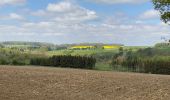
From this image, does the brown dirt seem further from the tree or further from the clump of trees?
the clump of trees

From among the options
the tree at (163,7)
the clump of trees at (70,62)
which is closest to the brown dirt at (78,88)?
the tree at (163,7)

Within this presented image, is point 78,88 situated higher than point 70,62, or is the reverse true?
point 70,62

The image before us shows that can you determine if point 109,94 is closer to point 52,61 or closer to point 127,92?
point 127,92

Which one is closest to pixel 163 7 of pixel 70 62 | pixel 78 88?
pixel 78 88

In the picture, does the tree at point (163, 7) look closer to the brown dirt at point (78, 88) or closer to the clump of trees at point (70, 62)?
the brown dirt at point (78, 88)

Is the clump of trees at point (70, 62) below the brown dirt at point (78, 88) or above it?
above

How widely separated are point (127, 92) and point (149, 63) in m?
30.8

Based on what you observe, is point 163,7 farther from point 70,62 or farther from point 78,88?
point 70,62

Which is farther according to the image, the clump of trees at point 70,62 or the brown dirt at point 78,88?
the clump of trees at point 70,62

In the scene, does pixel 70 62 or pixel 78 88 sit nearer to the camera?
pixel 78 88

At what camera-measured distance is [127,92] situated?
73.9ft

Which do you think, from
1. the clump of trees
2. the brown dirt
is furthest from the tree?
the clump of trees

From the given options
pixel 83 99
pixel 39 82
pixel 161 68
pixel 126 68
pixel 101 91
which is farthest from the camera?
pixel 126 68

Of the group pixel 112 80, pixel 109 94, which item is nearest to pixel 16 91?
pixel 109 94
